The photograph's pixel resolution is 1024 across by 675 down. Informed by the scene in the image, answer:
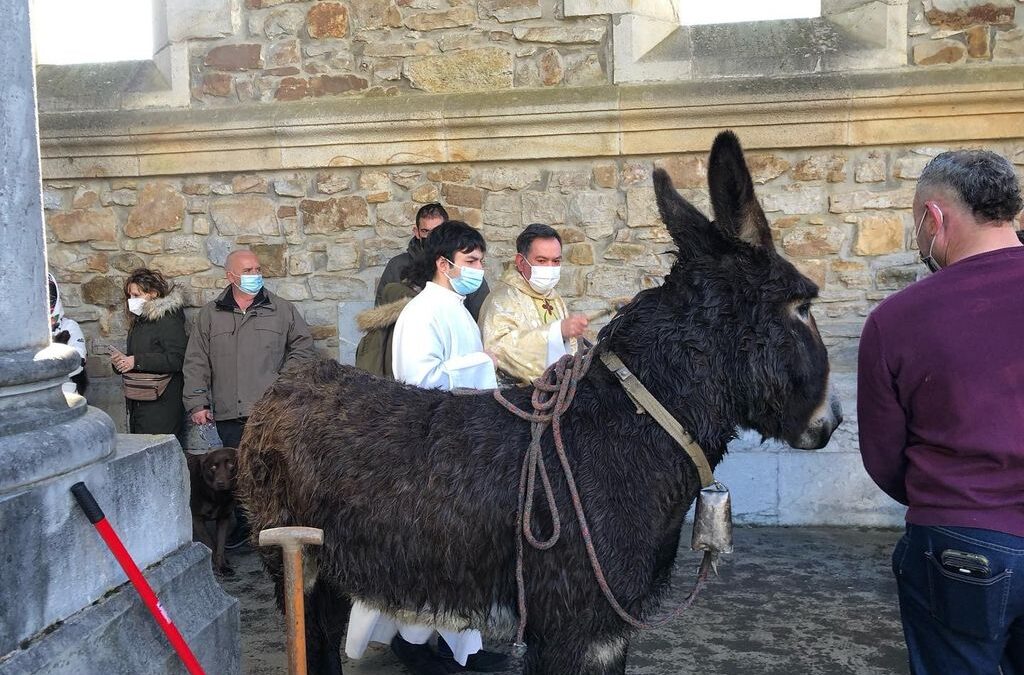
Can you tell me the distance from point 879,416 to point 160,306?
18.8ft

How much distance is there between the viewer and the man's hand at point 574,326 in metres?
3.84

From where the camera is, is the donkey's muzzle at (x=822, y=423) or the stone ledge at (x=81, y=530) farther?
the donkey's muzzle at (x=822, y=423)

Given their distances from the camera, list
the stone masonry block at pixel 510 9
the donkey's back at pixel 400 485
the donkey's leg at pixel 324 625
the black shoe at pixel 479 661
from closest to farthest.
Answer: the donkey's back at pixel 400 485 < the donkey's leg at pixel 324 625 < the black shoe at pixel 479 661 < the stone masonry block at pixel 510 9

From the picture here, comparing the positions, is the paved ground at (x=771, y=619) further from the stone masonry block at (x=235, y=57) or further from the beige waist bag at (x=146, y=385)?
the stone masonry block at (x=235, y=57)

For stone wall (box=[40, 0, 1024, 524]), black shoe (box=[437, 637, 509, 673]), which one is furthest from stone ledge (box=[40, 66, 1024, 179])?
black shoe (box=[437, 637, 509, 673])

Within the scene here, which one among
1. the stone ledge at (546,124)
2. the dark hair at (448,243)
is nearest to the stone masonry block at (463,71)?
the stone ledge at (546,124)

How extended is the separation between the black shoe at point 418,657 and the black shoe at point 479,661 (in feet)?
0.20

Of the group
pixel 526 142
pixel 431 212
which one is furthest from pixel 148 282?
pixel 526 142

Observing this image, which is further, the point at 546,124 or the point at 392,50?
the point at 392,50

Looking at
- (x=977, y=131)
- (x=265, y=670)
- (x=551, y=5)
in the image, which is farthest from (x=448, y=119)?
(x=265, y=670)

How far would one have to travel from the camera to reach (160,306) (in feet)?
22.9

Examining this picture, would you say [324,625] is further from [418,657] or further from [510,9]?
[510,9]

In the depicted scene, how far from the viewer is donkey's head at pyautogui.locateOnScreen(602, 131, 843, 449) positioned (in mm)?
2697

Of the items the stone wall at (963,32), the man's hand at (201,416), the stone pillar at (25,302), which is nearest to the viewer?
the stone pillar at (25,302)
